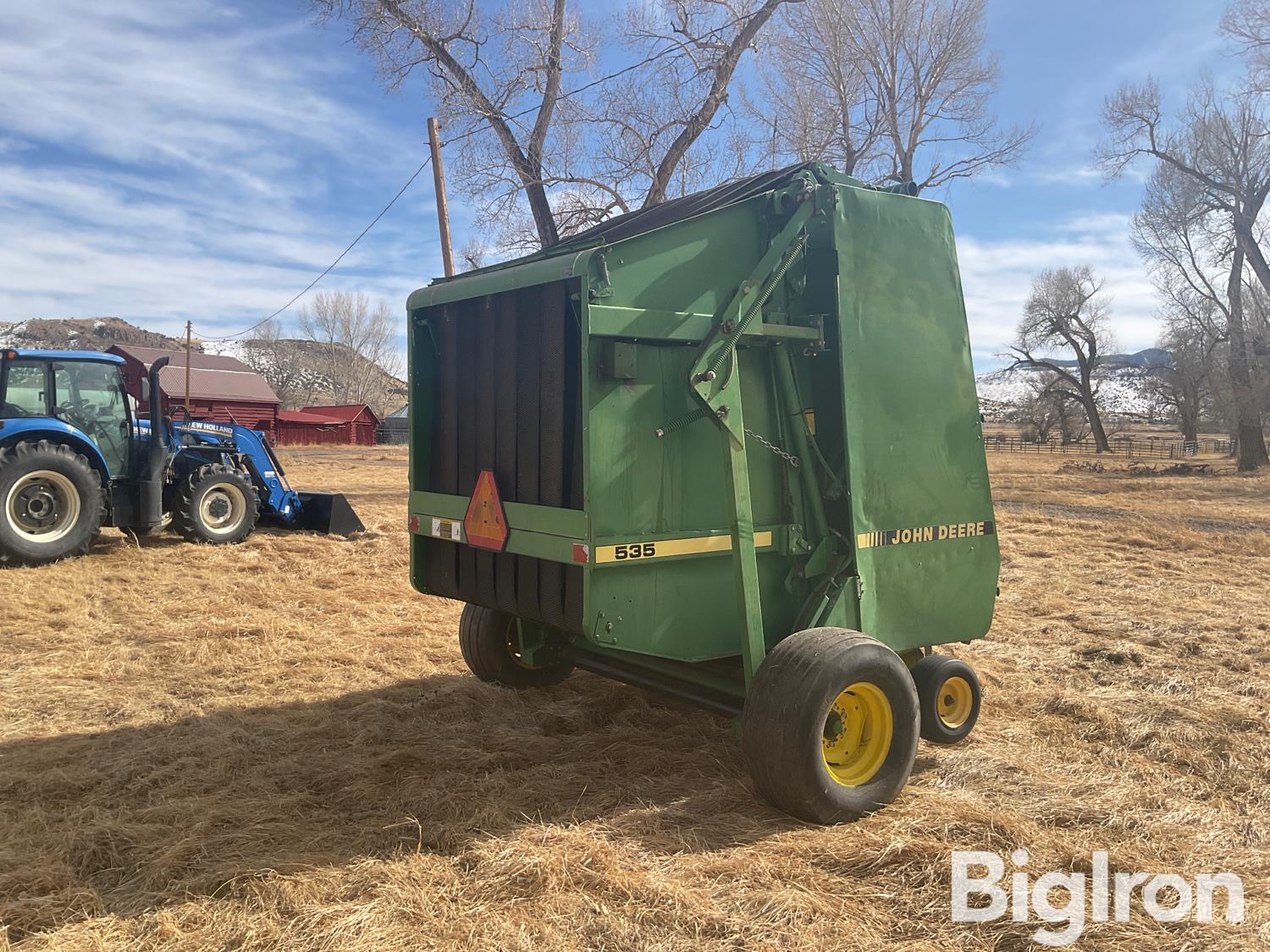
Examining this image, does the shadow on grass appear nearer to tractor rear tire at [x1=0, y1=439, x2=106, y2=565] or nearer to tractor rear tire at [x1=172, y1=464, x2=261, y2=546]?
tractor rear tire at [x1=0, y1=439, x2=106, y2=565]

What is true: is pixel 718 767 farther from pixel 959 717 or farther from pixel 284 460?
pixel 284 460

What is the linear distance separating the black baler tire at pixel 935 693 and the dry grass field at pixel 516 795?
117 millimetres

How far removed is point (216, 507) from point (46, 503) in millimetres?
2017

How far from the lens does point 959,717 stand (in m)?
4.77

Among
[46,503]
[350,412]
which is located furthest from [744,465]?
[350,412]

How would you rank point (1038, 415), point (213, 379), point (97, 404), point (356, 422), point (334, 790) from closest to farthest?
point (334, 790)
point (97, 404)
point (213, 379)
point (356, 422)
point (1038, 415)

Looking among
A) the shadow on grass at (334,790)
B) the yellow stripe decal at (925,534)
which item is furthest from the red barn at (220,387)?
the yellow stripe decal at (925,534)

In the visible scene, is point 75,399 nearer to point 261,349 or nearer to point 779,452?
point 779,452

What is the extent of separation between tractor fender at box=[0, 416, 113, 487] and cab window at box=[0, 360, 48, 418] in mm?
241

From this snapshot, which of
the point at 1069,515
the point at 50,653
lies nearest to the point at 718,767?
the point at 50,653

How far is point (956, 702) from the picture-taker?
479 centimetres

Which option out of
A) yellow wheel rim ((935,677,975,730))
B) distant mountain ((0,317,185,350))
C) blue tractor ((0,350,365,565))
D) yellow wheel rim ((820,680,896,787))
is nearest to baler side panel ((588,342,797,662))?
yellow wheel rim ((820,680,896,787))

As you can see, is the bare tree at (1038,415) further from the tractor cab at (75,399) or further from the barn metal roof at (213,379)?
the tractor cab at (75,399)

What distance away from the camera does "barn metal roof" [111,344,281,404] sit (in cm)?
4522
